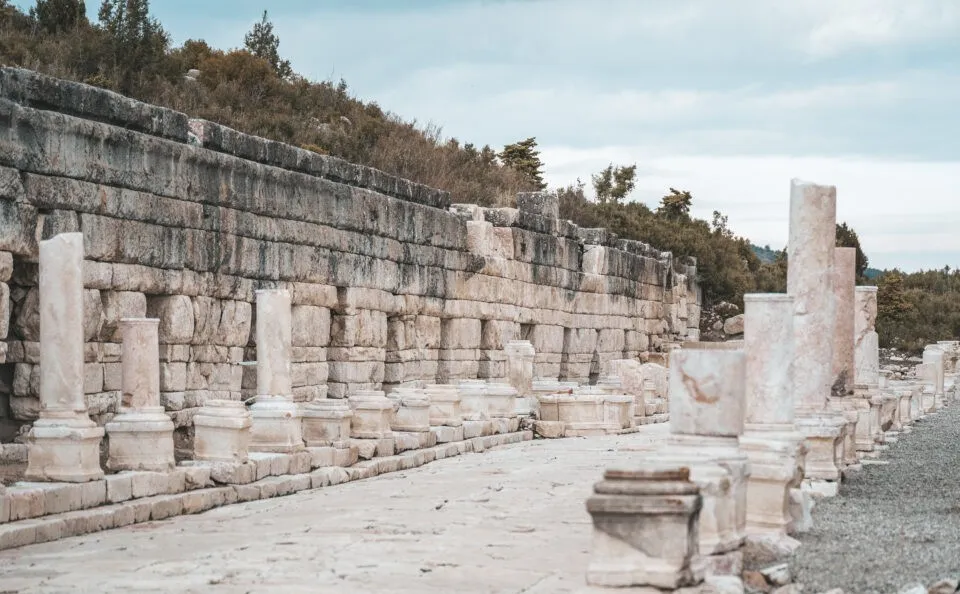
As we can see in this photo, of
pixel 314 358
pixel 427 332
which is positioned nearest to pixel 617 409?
pixel 427 332

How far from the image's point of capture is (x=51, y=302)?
10859mm

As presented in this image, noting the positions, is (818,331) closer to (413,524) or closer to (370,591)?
(413,524)

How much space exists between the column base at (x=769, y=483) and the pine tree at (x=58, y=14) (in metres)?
20.0

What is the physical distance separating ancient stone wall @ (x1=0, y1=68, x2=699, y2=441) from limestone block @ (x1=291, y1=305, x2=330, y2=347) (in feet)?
0.10

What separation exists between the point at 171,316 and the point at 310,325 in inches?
131

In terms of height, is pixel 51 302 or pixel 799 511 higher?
pixel 51 302

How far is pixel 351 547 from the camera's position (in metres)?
8.77

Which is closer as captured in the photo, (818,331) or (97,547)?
(97,547)

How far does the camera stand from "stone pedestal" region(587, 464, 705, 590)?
710 cm

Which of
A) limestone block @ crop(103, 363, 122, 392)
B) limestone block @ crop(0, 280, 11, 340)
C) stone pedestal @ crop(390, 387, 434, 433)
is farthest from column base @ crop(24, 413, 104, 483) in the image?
stone pedestal @ crop(390, 387, 434, 433)

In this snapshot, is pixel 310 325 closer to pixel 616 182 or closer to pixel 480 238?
pixel 480 238

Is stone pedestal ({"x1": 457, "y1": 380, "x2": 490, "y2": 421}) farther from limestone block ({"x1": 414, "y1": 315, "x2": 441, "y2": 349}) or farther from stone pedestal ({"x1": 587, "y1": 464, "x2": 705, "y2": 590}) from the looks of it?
stone pedestal ({"x1": 587, "y1": 464, "x2": 705, "y2": 590})

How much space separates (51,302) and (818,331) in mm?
6442

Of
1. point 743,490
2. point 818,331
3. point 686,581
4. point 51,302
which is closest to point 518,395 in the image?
point 818,331
